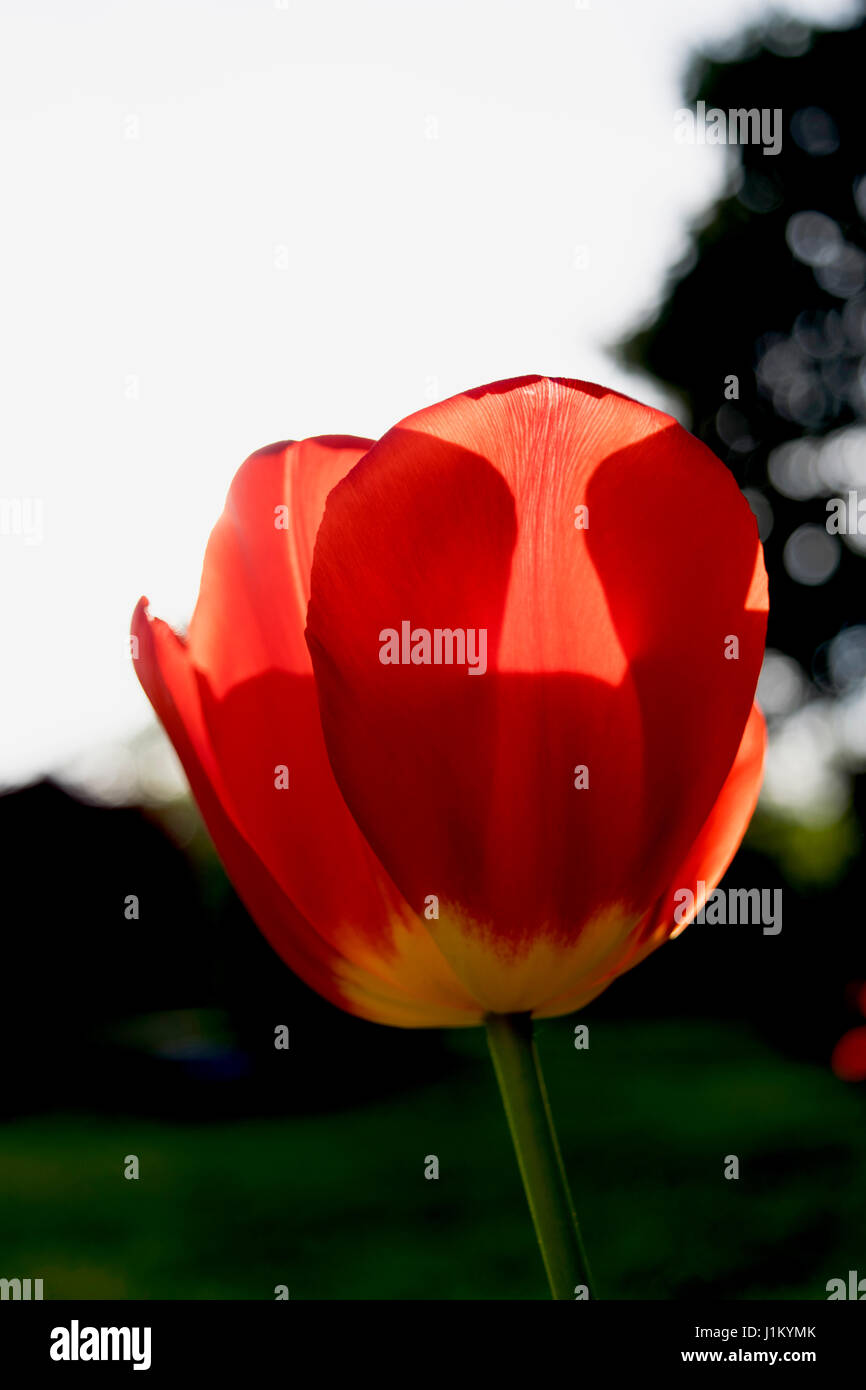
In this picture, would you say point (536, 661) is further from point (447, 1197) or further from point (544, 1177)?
point (447, 1197)

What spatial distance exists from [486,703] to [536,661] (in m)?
0.02

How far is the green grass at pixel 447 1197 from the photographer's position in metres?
3.36

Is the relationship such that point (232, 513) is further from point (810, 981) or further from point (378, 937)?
point (810, 981)

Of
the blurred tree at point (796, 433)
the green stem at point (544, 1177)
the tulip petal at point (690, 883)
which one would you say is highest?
the blurred tree at point (796, 433)

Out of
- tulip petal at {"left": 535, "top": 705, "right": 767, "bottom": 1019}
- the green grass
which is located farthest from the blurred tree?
tulip petal at {"left": 535, "top": 705, "right": 767, "bottom": 1019}

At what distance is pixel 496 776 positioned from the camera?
1.10 feet

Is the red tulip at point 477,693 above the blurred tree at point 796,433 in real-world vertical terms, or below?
below

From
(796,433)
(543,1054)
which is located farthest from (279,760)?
(796,433)

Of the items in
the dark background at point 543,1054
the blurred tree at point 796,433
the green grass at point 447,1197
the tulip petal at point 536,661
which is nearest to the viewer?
the tulip petal at point 536,661

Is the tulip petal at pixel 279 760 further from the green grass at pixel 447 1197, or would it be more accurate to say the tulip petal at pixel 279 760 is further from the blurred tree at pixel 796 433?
the blurred tree at pixel 796 433

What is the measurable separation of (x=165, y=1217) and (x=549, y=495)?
4.12 m

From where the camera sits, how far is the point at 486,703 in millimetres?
333

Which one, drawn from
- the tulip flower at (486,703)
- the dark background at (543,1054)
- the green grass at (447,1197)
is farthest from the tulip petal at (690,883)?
the dark background at (543,1054)

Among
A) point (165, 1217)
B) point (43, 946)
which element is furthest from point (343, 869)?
point (43, 946)
